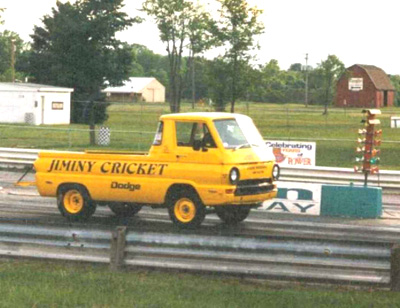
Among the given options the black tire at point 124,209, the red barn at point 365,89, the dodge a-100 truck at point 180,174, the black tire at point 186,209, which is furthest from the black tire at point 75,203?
the red barn at point 365,89

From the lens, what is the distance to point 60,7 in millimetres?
78125

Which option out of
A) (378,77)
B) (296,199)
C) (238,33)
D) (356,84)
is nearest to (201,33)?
(238,33)

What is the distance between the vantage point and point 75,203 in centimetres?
1955

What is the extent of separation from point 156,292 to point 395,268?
9.01 feet

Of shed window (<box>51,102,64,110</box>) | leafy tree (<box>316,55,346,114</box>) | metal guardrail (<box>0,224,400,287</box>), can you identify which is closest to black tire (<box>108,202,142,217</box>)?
metal guardrail (<box>0,224,400,287</box>)

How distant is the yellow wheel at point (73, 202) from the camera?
19.4 m

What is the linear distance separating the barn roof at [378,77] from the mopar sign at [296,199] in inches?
3442

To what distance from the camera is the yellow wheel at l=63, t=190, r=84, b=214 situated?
19438 mm

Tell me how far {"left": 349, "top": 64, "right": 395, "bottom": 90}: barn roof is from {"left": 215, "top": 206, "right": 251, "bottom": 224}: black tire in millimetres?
90961

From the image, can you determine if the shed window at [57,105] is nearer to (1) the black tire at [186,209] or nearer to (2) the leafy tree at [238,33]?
(2) the leafy tree at [238,33]

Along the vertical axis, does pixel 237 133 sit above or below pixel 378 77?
below

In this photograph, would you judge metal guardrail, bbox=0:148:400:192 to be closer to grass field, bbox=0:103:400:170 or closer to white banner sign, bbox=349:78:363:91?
grass field, bbox=0:103:400:170

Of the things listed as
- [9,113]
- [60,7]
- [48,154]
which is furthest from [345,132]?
[48,154]

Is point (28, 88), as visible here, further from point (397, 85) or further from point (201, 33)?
point (397, 85)
